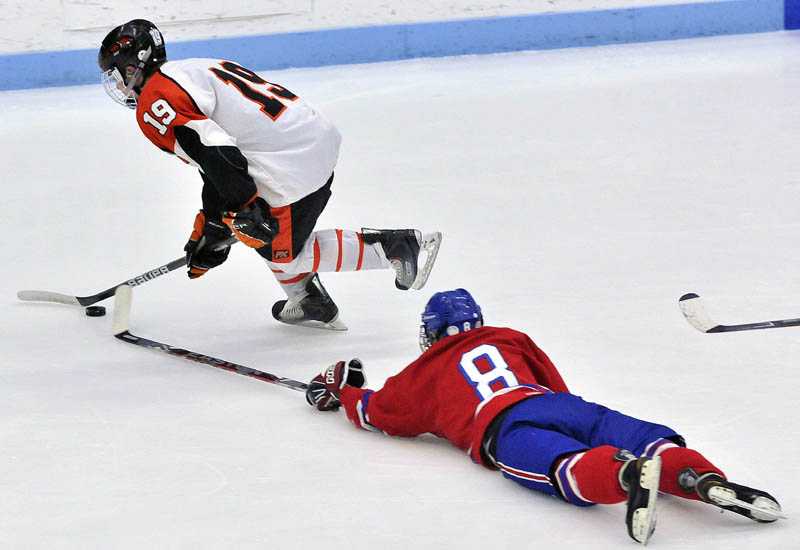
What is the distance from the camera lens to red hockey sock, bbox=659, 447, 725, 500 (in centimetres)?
179

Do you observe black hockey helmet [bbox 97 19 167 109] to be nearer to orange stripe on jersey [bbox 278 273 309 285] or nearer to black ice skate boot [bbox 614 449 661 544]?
orange stripe on jersey [bbox 278 273 309 285]

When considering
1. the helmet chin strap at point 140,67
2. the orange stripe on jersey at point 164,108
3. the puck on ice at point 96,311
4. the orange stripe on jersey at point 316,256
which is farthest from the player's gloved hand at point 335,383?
the puck on ice at point 96,311

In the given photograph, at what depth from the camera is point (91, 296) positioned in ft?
10.8

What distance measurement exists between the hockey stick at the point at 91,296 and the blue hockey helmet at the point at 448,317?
1029 mm

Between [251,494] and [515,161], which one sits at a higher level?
[515,161]

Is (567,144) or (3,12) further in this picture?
(3,12)

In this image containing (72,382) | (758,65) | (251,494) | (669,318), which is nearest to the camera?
(251,494)

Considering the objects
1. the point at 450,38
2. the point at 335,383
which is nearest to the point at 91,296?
the point at 335,383

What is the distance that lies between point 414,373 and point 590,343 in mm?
708

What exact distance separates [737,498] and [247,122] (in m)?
1.56

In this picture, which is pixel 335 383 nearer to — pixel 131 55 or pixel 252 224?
pixel 252 224

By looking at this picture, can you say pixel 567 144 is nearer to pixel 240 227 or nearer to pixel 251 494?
pixel 240 227

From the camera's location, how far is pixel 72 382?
A: 2.68 metres

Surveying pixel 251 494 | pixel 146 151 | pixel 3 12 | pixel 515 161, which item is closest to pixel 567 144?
pixel 515 161
